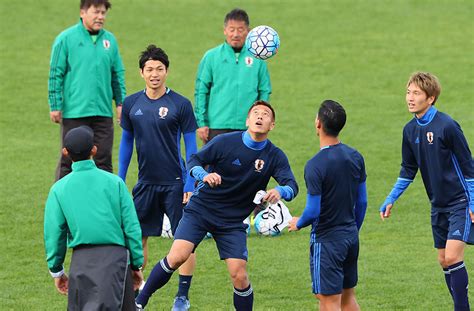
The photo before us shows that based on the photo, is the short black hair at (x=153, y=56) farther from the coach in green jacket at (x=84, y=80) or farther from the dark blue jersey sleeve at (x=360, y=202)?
the coach in green jacket at (x=84, y=80)

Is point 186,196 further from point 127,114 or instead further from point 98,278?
point 98,278

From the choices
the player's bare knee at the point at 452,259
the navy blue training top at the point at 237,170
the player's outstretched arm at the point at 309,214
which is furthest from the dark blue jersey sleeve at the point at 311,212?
the player's bare knee at the point at 452,259

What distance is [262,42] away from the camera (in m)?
14.4

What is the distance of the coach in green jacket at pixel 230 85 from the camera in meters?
14.9

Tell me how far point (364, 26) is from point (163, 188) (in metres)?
19.0

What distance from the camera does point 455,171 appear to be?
35.9 ft

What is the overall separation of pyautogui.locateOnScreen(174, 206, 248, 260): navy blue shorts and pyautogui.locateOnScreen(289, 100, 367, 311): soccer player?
965mm

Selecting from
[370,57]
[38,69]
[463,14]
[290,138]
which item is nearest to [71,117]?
[290,138]

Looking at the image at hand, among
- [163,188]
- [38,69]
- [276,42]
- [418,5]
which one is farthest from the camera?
[418,5]

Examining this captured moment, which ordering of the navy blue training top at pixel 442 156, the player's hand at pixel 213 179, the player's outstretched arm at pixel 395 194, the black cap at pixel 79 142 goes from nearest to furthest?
the black cap at pixel 79 142 < the player's hand at pixel 213 179 < the navy blue training top at pixel 442 156 < the player's outstretched arm at pixel 395 194

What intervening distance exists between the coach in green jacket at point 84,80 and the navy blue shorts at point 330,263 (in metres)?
5.58

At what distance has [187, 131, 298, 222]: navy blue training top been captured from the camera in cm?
1058

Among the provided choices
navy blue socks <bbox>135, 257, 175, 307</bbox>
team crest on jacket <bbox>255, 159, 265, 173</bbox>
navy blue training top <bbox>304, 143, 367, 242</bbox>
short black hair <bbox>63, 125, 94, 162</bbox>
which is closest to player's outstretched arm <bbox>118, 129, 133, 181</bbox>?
navy blue socks <bbox>135, 257, 175, 307</bbox>

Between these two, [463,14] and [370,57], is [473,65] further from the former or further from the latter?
[463,14]
